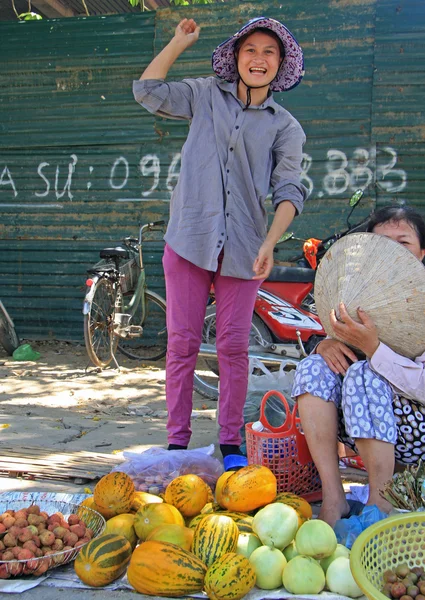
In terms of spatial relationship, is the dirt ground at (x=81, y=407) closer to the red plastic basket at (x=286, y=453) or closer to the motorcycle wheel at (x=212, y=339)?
the motorcycle wheel at (x=212, y=339)

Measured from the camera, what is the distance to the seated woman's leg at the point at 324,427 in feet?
7.88

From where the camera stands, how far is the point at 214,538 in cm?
200

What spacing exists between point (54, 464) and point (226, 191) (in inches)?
58.8

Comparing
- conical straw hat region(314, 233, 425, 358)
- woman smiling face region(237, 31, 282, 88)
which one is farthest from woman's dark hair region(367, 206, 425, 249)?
woman smiling face region(237, 31, 282, 88)

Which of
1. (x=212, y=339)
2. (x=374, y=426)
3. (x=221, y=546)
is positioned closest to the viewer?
(x=221, y=546)

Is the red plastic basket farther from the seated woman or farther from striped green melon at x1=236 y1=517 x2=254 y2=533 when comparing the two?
striped green melon at x1=236 y1=517 x2=254 y2=533

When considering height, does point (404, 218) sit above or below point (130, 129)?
below

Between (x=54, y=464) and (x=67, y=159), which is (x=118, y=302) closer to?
(x=67, y=159)

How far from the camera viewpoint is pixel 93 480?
299 centimetres

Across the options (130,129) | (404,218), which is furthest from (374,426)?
(130,129)

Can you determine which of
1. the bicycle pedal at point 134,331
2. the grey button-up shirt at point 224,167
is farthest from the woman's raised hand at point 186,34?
the bicycle pedal at point 134,331

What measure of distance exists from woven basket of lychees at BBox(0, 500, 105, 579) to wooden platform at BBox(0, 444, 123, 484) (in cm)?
69

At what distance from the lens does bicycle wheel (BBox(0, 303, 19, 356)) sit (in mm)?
6609

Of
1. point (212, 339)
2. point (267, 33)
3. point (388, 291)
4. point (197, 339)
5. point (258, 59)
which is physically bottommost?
point (212, 339)
